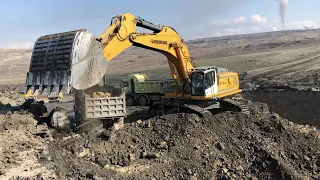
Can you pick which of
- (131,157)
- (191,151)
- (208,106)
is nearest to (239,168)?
(191,151)

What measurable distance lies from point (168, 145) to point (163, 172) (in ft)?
4.81

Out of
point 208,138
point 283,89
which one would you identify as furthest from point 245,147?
point 283,89

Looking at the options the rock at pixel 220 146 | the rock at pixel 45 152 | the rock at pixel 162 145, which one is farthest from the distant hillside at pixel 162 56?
the rock at pixel 45 152

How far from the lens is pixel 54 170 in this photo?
7.38 metres

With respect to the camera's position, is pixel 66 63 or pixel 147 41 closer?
pixel 66 63

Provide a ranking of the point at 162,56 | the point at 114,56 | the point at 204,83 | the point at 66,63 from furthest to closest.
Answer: the point at 162,56 → the point at 204,83 → the point at 114,56 → the point at 66,63

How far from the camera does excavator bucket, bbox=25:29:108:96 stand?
916 centimetres

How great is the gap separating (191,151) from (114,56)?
149 inches

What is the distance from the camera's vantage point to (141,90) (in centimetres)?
1927

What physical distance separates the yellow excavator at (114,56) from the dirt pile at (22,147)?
108cm

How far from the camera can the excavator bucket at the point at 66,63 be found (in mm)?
9156

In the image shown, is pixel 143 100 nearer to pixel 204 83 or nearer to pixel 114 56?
pixel 204 83

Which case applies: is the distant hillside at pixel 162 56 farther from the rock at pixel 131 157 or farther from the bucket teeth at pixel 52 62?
the rock at pixel 131 157

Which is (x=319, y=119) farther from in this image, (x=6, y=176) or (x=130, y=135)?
(x=6, y=176)
